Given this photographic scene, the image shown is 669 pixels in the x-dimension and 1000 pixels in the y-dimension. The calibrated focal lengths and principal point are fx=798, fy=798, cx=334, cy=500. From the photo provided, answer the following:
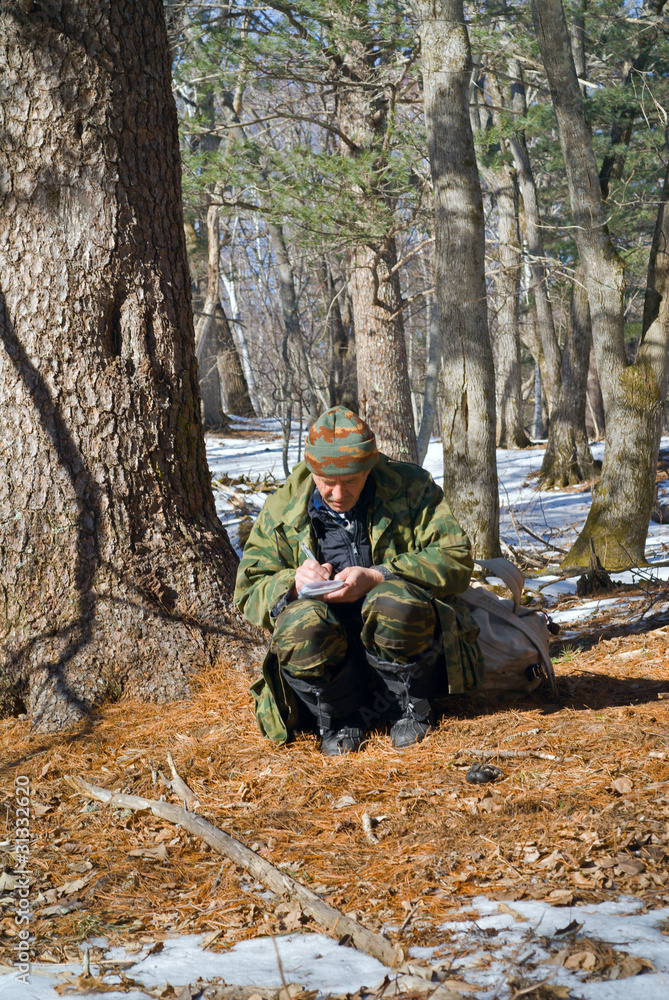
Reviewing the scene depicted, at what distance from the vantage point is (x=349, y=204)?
28.6 feet

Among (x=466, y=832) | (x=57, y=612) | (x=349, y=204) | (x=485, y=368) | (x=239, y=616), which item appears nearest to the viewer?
(x=466, y=832)

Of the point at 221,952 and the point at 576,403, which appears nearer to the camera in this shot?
the point at 221,952

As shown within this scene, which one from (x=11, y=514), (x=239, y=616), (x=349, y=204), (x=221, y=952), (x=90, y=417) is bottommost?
(x=221, y=952)

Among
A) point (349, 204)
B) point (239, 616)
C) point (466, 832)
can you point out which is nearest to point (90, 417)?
point (239, 616)

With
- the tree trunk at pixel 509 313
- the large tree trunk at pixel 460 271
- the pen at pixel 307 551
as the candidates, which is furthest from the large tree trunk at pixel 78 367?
the tree trunk at pixel 509 313

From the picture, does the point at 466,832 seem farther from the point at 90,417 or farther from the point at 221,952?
the point at 90,417

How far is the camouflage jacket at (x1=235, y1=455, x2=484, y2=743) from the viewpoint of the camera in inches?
117

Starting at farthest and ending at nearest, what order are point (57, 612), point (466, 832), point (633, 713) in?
point (57, 612)
point (633, 713)
point (466, 832)

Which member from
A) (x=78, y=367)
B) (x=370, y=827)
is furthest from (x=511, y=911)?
(x=78, y=367)

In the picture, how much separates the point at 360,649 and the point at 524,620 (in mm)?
801

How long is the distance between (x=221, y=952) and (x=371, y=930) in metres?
0.36

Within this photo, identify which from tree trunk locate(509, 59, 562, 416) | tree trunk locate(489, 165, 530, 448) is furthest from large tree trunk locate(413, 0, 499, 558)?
tree trunk locate(489, 165, 530, 448)

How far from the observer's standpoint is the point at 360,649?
3.09 metres

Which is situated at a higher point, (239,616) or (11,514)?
(11,514)
